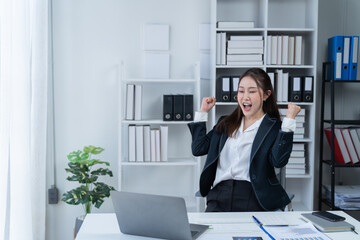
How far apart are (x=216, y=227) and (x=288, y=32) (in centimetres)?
224

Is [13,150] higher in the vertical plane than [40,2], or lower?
lower

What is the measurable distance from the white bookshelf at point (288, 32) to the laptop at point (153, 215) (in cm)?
185

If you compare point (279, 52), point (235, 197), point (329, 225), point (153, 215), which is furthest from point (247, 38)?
point (153, 215)

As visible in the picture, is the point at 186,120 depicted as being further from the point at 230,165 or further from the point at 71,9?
the point at 71,9

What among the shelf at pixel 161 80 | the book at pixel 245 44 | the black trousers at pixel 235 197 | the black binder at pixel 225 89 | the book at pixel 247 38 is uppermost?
the book at pixel 247 38

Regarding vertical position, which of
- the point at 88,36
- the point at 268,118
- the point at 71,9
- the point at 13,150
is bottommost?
the point at 13,150

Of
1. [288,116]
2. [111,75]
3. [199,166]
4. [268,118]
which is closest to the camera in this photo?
[288,116]

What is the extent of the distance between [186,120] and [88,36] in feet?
3.77

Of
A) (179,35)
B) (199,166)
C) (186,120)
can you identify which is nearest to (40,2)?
(179,35)

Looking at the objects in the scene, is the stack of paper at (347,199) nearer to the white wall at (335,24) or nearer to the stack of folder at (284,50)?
the white wall at (335,24)

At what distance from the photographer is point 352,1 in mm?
3529

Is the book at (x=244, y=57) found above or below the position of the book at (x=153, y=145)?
above

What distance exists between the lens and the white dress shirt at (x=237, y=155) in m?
2.23

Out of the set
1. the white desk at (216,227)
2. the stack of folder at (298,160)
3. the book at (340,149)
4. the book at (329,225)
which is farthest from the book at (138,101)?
the book at (329,225)
